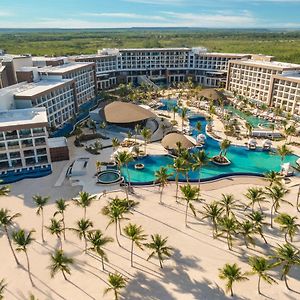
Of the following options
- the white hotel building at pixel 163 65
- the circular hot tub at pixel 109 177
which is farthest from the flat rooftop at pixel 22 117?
the white hotel building at pixel 163 65

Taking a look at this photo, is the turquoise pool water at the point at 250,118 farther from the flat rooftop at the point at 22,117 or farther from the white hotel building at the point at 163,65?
the flat rooftop at the point at 22,117

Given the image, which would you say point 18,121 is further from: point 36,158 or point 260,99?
point 260,99

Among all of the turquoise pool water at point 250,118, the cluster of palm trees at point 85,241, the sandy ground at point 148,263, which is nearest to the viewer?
the cluster of palm trees at point 85,241

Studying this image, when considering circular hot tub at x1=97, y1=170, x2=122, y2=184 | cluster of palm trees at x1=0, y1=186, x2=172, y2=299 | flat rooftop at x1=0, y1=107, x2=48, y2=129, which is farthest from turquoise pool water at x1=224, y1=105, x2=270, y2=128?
cluster of palm trees at x1=0, y1=186, x2=172, y2=299

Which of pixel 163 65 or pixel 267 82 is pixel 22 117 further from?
pixel 163 65

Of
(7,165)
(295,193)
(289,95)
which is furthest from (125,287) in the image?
(289,95)

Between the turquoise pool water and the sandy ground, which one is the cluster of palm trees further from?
the turquoise pool water
